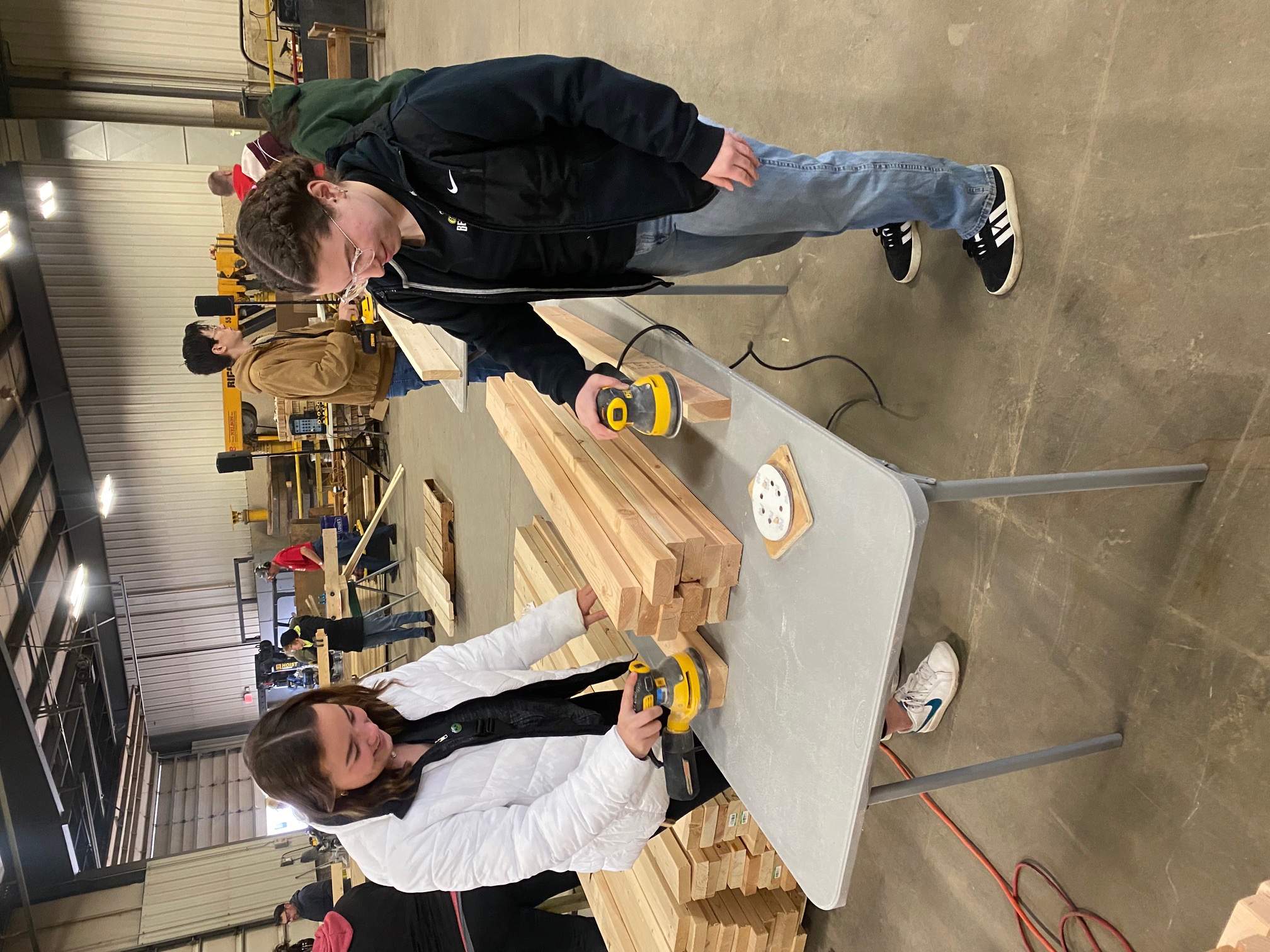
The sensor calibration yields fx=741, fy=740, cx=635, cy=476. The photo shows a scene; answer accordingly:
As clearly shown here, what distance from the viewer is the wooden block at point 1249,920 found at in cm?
120

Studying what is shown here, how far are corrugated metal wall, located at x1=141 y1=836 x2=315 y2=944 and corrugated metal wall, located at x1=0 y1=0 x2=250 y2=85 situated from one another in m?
9.76

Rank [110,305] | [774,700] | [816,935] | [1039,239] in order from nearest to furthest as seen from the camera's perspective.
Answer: [774,700] < [1039,239] < [816,935] < [110,305]

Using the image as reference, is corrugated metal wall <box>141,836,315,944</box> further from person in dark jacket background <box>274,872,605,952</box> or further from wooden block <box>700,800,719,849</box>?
wooden block <box>700,800,719,849</box>

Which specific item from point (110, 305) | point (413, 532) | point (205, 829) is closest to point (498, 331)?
point (413, 532)

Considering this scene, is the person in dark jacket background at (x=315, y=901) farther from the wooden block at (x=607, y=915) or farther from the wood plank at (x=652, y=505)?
the wood plank at (x=652, y=505)

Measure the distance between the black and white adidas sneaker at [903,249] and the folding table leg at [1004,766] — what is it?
4.80 ft

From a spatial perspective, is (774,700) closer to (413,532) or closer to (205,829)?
(413,532)

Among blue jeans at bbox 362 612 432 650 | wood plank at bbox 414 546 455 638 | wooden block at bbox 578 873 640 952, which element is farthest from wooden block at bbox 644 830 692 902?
blue jeans at bbox 362 612 432 650

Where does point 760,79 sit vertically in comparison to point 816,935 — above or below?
above

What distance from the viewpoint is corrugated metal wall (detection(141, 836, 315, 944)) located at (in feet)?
25.9

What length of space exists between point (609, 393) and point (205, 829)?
14.9 metres

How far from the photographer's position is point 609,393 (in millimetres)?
1871

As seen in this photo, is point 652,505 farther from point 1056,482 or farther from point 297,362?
point 297,362

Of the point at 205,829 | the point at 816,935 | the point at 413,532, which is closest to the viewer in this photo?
the point at 816,935
